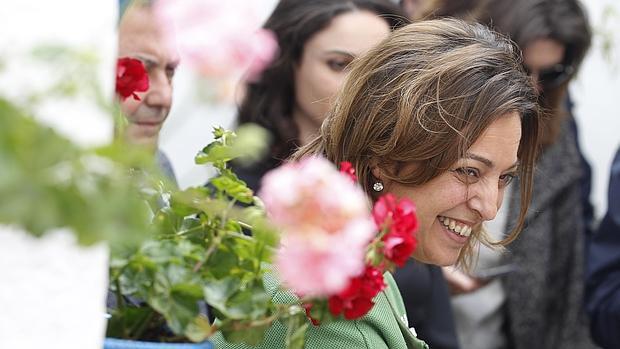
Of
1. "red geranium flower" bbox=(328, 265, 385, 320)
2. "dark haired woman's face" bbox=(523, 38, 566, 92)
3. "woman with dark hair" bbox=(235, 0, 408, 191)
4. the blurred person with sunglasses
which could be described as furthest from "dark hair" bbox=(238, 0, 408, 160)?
"red geranium flower" bbox=(328, 265, 385, 320)

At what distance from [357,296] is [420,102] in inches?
26.2

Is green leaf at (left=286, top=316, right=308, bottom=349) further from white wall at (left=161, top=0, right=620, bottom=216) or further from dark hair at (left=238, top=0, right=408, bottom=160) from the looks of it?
white wall at (left=161, top=0, right=620, bottom=216)

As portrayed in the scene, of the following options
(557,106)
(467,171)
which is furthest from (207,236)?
(557,106)

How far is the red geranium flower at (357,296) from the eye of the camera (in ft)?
3.48

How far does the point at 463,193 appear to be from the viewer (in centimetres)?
175

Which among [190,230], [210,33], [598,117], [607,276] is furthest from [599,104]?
[210,33]

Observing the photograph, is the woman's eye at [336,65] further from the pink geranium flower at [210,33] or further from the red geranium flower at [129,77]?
the pink geranium flower at [210,33]

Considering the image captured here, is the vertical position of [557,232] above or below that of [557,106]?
below

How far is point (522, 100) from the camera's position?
1808 millimetres

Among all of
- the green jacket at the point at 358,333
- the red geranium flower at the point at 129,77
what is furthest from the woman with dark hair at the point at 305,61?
the red geranium flower at the point at 129,77

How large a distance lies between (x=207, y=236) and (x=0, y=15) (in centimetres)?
35

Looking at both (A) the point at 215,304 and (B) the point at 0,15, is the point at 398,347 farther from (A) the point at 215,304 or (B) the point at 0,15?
(B) the point at 0,15

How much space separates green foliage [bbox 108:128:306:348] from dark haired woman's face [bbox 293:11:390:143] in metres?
1.56

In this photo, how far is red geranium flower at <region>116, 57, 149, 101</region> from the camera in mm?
1297
